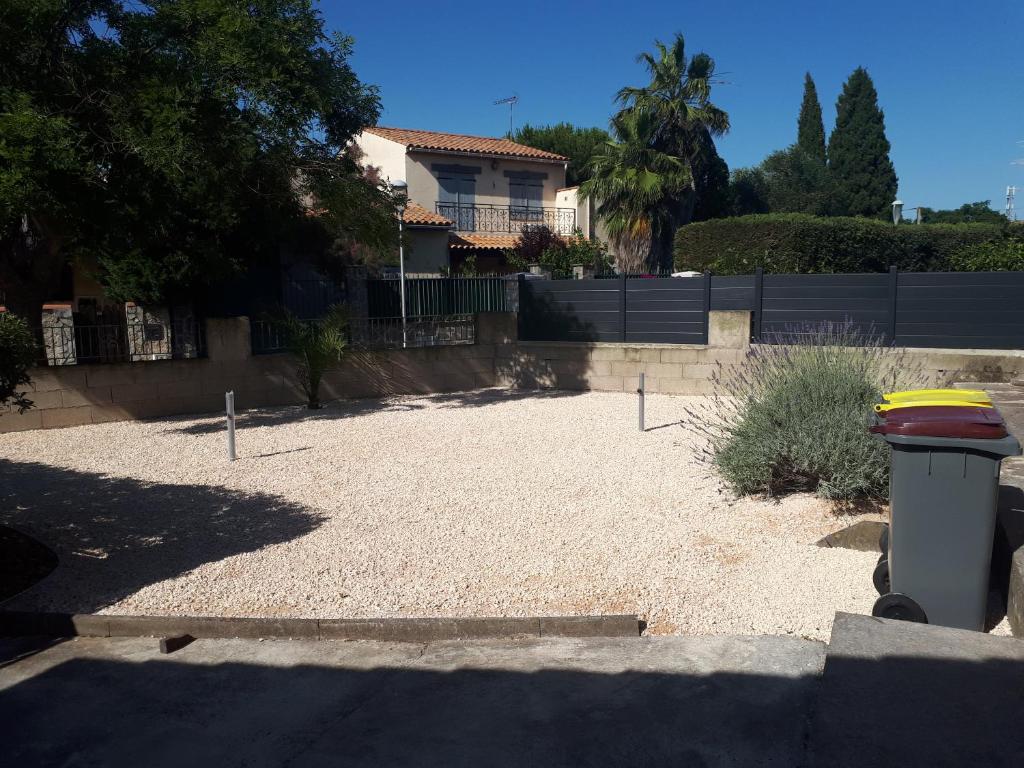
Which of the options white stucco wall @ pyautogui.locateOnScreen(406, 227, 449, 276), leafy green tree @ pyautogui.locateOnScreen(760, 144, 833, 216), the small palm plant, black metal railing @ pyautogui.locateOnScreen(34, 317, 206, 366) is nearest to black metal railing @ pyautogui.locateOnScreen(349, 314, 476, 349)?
the small palm plant

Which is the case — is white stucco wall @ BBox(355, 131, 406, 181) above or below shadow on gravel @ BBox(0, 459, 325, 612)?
above

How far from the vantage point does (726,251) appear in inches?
957

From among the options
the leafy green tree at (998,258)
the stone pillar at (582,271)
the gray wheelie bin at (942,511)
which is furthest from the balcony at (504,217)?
the gray wheelie bin at (942,511)

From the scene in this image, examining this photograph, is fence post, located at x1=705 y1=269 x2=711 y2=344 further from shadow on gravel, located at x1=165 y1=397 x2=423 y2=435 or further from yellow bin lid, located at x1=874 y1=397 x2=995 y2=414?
yellow bin lid, located at x1=874 y1=397 x2=995 y2=414

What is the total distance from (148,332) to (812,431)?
10.3 m

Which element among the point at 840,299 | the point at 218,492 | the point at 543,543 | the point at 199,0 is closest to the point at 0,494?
the point at 218,492

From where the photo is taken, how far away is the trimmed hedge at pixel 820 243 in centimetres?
2366

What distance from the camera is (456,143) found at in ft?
106

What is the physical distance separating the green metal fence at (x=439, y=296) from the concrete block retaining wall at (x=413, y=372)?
1.37 ft

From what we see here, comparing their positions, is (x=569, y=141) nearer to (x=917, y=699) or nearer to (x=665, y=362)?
(x=665, y=362)

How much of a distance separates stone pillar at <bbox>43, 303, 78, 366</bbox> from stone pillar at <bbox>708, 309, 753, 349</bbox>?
10.1m

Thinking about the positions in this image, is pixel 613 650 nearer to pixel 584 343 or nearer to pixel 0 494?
pixel 0 494

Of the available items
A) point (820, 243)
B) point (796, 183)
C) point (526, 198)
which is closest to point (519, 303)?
point (820, 243)

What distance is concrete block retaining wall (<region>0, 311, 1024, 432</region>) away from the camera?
481 inches
